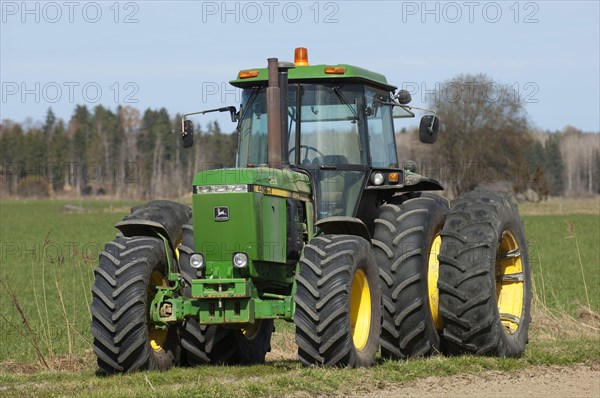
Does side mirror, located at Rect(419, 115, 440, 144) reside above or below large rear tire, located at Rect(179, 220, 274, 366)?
above

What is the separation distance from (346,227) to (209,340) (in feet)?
5.78

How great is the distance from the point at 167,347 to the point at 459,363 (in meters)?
2.79

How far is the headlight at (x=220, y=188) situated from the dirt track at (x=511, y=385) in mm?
2174

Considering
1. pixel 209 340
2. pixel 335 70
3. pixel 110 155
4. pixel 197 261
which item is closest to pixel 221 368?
pixel 209 340

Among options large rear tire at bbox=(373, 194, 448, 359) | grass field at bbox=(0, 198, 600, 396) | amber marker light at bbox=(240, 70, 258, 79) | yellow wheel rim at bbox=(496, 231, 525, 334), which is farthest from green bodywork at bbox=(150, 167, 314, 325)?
yellow wheel rim at bbox=(496, 231, 525, 334)

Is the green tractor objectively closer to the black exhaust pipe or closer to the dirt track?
the black exhaust pipe

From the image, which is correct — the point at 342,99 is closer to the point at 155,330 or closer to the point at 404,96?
the point at 404,96

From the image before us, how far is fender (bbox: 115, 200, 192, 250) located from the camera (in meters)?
9.55

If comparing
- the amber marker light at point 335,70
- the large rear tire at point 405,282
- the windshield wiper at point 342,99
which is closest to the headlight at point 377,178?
the large rear tire at point 405,282

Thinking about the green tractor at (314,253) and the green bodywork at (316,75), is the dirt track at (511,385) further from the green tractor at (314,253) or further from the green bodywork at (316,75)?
the green bodywork at (316,75)

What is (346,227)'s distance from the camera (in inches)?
375

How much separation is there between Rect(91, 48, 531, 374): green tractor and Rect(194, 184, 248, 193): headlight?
18 millimetres

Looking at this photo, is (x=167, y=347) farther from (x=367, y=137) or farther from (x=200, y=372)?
(x=367, y=137)

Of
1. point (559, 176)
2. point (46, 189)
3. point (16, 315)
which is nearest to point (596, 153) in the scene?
point (559, 176)
